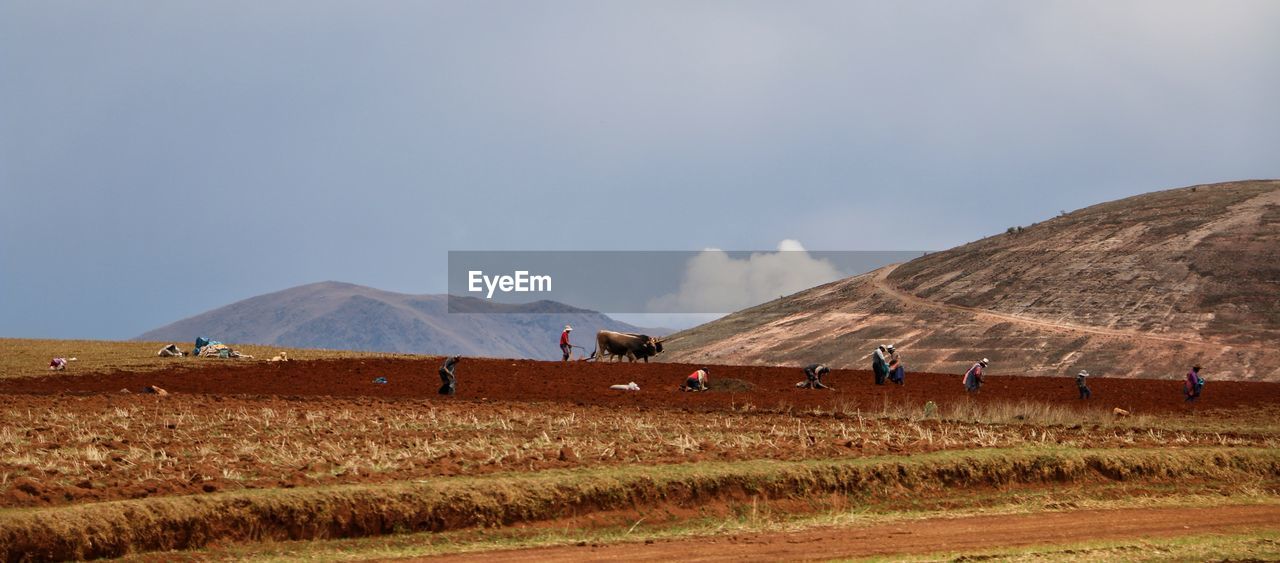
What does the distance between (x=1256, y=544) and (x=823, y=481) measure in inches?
292

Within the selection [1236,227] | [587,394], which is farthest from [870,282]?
[587,394]

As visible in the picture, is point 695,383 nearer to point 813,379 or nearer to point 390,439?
point 813,379

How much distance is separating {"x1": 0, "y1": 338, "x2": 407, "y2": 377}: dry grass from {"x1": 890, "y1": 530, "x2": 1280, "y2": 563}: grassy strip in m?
38.7

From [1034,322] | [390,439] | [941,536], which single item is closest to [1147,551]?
[941,536]

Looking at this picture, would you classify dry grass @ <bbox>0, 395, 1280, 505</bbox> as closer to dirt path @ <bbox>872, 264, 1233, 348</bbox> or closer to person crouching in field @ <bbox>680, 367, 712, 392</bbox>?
person crouching in field @ <bbox>680, 367, 712, 392</bbox>

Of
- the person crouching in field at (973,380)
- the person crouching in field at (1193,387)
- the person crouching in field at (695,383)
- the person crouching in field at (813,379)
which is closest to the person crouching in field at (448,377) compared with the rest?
the person crouching in field at (695,383)

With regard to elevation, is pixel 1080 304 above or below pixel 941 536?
above

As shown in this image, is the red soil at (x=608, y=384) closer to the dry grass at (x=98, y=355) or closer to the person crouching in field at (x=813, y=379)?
the person crouching in field at (x=813, y=379)

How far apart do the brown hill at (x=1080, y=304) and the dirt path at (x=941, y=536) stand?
2260 inches

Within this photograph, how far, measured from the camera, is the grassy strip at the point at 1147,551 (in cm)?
1808

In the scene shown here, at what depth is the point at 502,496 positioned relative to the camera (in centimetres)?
2067

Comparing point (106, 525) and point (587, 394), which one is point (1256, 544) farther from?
point (587, 394)

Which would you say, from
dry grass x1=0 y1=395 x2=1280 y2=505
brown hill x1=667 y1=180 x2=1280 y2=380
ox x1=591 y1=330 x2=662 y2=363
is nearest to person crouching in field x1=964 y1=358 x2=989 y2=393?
dry grass x1=0 y1=395 x2=1280 y2=505

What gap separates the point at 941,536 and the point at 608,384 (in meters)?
25.8
